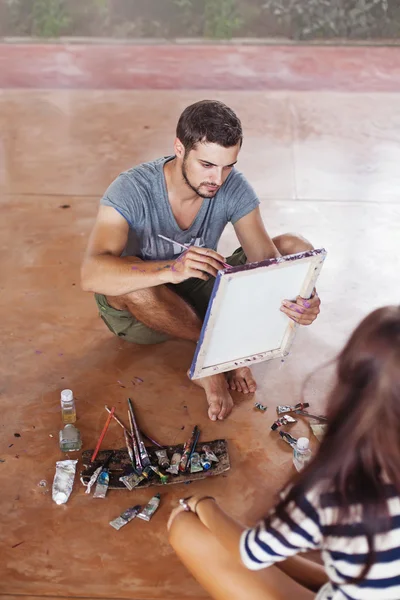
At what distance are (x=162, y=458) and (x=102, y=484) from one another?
0.22 metres

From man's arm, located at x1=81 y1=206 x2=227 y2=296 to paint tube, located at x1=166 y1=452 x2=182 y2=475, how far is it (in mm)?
581

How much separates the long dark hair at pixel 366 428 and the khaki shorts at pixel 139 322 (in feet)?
5.15

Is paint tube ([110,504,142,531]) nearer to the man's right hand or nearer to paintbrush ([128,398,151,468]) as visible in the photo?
paintbrush ([128,398,151,468])

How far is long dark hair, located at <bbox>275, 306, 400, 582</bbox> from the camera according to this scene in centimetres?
130

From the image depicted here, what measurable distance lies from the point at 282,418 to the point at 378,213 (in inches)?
71.7

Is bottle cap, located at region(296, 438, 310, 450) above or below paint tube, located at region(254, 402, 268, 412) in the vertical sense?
above

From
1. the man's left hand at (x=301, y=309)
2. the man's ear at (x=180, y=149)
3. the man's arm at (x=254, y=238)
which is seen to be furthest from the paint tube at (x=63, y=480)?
the man's ear at (x=180, y=149)

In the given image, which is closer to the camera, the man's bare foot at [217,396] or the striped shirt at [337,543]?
the striped shirt at [337,543]

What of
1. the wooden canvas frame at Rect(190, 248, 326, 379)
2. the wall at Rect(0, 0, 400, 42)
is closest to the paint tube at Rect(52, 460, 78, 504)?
the wooden canvas frame at Rect(190, 248, 326, 379)

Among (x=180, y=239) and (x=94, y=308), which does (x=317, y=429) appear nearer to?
(x=180, y=239)

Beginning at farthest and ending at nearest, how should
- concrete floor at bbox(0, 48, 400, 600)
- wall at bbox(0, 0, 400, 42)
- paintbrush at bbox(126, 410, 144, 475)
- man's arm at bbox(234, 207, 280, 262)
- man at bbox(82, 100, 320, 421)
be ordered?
wall at bbox(0, 0, 400, 42)
man's arm at bbox(234, 207, 280, 262)
man at bbox(82, 100, 320, 421)
paintbrush at bbox(126, 410, 144, 475)
concrete floor at bbox(0, 48, 400, 600)

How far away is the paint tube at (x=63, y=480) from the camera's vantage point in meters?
2.34

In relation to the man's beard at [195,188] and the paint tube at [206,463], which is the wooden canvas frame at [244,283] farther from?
the man's beard at [195,188]

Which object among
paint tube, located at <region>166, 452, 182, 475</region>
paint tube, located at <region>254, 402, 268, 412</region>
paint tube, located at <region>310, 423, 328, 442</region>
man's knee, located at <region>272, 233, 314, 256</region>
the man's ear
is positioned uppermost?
the man's ear
